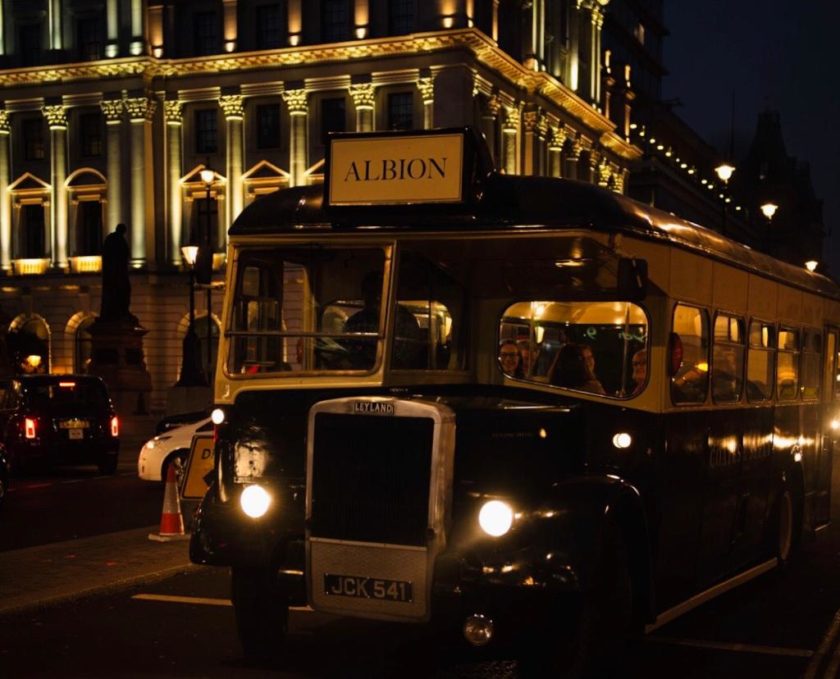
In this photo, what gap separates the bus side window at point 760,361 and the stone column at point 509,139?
59.1 m

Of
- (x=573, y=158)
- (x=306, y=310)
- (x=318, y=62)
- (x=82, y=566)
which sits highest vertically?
(x=318, y=62)

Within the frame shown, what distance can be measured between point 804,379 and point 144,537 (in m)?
7.15

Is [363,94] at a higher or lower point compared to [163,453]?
higher

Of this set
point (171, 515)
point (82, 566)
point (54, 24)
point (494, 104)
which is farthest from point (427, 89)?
point (82, 566)

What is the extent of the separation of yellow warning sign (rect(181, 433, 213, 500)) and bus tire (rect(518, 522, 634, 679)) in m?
6.86

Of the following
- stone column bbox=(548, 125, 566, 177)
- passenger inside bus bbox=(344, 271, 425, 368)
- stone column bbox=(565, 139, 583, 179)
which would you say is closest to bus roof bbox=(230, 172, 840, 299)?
passenger inside bus bbox=(344, 271, 425, 368)

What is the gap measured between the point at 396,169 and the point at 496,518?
2393 mm

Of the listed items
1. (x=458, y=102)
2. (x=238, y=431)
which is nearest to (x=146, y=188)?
(x=458, y=102)

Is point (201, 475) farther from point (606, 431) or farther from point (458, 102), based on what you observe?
point (458, 102)

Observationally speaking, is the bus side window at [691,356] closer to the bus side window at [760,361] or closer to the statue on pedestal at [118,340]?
the bus side window at [760,361]

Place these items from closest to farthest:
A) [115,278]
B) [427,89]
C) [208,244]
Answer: [208,244], [115,278], [427,89]

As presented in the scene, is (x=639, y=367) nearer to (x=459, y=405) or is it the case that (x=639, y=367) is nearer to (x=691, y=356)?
(x=691, y=356)

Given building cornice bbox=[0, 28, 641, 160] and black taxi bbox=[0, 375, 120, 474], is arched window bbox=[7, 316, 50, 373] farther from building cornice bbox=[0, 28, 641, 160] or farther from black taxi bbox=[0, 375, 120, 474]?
black taxi bbox=[0, 375, 120, 474]

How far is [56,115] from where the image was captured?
234ft
